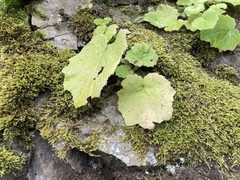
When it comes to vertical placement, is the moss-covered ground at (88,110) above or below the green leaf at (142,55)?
below

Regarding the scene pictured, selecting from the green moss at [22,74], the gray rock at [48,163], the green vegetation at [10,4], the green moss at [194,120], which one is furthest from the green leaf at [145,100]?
the green vegetation at [10,4]

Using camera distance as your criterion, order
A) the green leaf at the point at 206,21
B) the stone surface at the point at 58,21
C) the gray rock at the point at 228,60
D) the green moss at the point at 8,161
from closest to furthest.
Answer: the green moss at the point at 8,161, the green leaf at the point at 206,21, the stone surface at the point at 58,21, the gray rock at the point at 228,60

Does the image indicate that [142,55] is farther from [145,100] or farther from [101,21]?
[101,21]

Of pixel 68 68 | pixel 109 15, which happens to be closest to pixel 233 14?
pixel 109 15

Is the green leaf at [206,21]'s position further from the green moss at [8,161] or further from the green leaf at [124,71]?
the green moss at [8,161]

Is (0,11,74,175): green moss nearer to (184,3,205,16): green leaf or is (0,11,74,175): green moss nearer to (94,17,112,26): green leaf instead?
(94,17,112,26): green leaf
